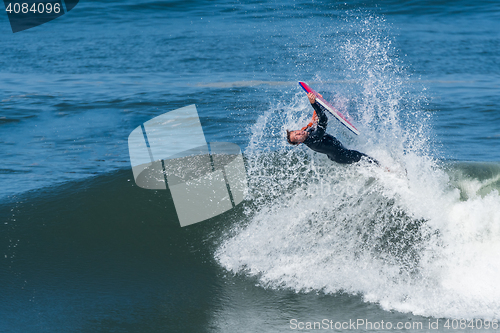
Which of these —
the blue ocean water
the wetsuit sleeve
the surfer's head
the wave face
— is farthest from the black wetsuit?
the blue ocean water

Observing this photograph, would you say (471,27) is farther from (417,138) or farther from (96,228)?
(96,228)

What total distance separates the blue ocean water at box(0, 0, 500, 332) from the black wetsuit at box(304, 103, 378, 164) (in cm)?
44

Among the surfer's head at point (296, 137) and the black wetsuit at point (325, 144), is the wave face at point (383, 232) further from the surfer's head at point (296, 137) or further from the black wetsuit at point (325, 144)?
the surfer's head at point (296, 137)

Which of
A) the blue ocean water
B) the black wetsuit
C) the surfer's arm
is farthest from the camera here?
the black wetsuit

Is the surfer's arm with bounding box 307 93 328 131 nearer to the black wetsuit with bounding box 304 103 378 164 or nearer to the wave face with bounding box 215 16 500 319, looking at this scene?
the black wetsuit with bounding box 304 103 378 164

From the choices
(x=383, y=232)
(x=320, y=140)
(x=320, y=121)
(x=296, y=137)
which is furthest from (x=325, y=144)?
(x=383, y=232)

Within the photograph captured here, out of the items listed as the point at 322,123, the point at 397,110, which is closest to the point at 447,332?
the point at 322,123

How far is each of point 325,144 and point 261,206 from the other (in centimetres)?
202

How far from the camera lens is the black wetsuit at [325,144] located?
7098 mm

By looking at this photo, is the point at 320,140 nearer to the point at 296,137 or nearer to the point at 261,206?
the point at 296,137

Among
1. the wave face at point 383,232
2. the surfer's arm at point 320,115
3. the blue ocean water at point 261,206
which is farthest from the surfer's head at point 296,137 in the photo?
the blue ocean water at point 261,206

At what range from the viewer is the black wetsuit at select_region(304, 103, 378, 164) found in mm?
7098

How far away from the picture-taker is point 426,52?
19188mm

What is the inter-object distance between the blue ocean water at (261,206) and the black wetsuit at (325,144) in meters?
0.44
